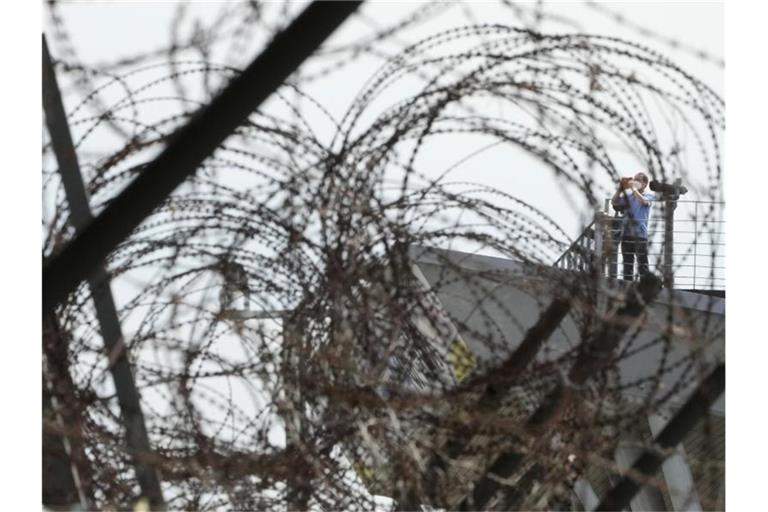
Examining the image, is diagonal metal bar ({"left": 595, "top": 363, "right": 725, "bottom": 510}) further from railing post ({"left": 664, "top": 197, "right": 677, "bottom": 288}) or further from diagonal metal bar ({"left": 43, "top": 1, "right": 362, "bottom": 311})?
diagonal metal bar ({"left": 43, "top": 1, "right": 362, "bottom": 311})

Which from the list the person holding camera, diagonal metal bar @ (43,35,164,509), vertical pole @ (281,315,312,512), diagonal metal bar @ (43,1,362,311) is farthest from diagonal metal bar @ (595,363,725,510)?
diagonal metal bar @ (43,1,362,311)

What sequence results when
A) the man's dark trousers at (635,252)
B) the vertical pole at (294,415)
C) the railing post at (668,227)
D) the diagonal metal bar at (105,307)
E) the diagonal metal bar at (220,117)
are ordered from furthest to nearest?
the man's dark trousers at (635,252) < the railing post at (668,227) < the vertical pole at (294,415) < the diagonal metal bar at (105,307) < the diagonal metal bar at (220,117)

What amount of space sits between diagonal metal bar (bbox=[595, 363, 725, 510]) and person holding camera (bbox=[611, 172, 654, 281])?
386 mm

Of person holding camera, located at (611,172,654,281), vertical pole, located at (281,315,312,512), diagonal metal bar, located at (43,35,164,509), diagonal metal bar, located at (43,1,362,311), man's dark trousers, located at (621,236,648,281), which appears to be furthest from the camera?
man's dark trousers, located at (621,236,648,281)

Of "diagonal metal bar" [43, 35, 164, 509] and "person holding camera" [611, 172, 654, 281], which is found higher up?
"person holding camera" [611, 172, 654, 281]

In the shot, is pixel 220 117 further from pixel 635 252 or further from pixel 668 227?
pixel 668 227

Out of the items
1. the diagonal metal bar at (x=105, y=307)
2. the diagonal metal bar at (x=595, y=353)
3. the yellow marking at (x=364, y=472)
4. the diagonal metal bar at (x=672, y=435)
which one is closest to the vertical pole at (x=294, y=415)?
the yellow marking at (x=364, y=472)

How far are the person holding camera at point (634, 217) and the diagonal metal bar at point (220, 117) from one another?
3.55 ft

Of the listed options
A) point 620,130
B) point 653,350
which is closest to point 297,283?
point 620,130

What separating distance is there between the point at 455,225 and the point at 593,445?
0.69 metres

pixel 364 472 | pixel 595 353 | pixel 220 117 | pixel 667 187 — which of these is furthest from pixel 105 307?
pixel 667 187

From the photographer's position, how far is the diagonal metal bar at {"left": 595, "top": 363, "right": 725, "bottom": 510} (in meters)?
3.74

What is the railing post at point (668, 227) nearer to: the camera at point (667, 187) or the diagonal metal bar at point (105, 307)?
the camera at point (667, 187)

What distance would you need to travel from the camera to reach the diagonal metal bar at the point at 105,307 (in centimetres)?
358
